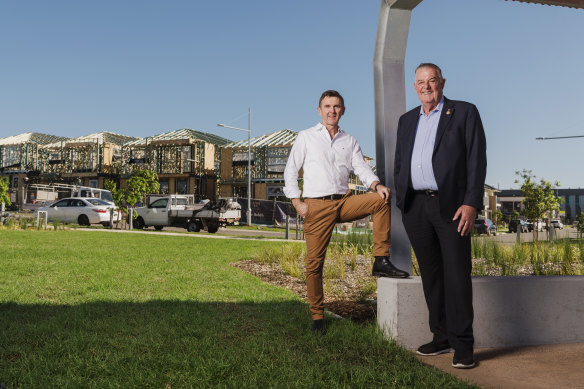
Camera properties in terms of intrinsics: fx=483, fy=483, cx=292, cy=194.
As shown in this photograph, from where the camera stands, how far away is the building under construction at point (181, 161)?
164 feet

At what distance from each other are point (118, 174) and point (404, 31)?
53.6 m

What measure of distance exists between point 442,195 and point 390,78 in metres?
1.35

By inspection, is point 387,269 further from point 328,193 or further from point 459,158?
point 459,158

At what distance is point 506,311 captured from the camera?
12.7 feet

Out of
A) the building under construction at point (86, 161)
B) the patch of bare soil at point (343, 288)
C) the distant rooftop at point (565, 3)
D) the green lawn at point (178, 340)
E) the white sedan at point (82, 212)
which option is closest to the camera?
the green lawn at point (178, 340)

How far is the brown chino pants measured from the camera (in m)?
3.77

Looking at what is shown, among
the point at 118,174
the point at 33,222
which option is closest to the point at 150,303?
the point at 33,222

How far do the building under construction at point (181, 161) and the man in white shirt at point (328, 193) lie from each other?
46.0 metres

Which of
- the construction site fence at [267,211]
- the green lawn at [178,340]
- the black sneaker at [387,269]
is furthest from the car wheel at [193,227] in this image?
the black sneaker at [387,269]

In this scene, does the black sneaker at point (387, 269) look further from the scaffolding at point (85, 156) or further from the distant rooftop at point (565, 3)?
the scaffolding at point (85, 156)

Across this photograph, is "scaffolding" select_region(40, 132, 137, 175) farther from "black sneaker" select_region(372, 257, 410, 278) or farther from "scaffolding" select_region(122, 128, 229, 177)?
"black sneaker" select_region(372, 257, 410, 278)

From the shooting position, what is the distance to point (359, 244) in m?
10.7

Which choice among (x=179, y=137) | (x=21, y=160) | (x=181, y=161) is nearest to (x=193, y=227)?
(x=181, y=161)

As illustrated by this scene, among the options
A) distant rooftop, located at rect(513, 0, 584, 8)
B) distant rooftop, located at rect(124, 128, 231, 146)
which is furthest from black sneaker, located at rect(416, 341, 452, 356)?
distant rooftop, located at rect(124, 128, 231, 146)
